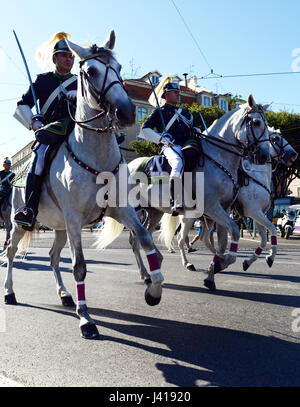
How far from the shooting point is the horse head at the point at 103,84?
149 inches

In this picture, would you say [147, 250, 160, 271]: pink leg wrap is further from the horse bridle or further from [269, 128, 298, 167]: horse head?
[269, 128, 298, 167]: horse head

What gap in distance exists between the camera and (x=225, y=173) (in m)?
6.46

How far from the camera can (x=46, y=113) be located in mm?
5484

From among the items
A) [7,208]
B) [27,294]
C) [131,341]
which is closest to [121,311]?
[131,341]

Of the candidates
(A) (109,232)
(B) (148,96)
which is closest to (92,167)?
(A) (109,232)

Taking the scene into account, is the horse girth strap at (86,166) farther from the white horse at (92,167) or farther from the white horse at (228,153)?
the white horse at (228,153)

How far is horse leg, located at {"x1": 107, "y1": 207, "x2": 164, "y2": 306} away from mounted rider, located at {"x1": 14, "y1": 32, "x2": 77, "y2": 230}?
3.58ft

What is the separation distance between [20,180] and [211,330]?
134 inches

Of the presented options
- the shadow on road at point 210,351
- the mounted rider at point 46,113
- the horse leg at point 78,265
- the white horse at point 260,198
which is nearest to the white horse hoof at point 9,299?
the mounted rider at point 46,113

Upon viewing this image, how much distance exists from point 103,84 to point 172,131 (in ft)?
11.1

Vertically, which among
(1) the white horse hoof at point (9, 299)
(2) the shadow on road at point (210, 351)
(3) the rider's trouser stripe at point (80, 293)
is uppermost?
(3) the rider's trouser stripe at point (80, 293)

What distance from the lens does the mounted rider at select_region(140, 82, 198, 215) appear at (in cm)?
674

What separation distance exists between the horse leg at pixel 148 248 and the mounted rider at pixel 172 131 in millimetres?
2229

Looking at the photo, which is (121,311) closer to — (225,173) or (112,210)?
(112,210)
